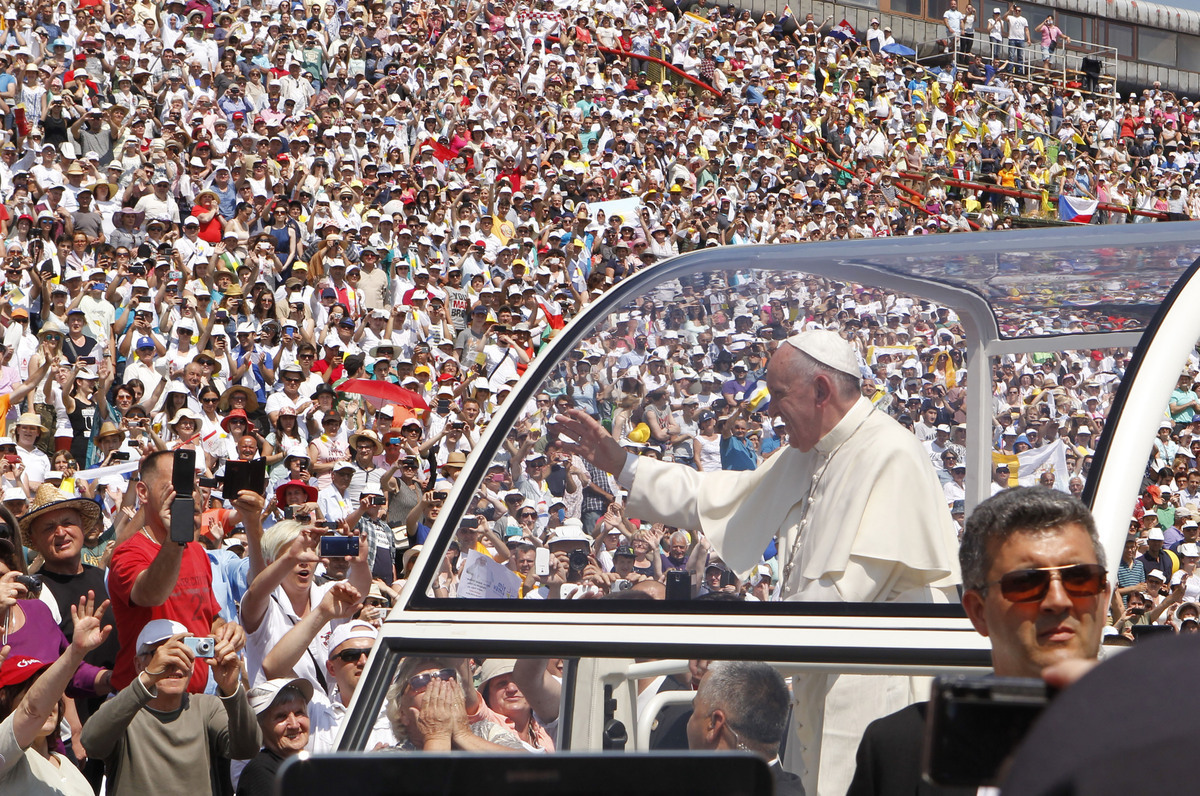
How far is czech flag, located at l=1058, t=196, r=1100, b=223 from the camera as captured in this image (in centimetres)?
2495

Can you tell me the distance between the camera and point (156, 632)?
15.9ft

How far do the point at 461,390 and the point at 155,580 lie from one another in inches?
293

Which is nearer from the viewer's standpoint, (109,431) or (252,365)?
(109,431)

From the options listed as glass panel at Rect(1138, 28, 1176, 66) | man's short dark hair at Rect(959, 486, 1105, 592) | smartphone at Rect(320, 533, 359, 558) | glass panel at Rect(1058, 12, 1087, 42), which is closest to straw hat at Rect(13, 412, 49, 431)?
smartphone at Rect(320, 533, 359, 558)

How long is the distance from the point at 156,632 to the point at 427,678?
257 centimetres

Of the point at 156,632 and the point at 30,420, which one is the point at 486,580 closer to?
the point at 156,632

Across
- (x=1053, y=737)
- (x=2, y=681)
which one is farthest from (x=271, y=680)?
(x=1053, y=737)

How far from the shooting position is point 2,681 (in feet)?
15.0

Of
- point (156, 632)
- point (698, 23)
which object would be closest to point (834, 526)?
point (156, 632)

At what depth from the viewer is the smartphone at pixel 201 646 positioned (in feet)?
15.0

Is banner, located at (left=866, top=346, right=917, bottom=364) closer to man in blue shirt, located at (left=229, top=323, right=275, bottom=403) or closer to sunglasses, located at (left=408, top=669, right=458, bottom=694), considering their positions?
sunglasses, located at (left=408, top=669, right=458, bottom=694)

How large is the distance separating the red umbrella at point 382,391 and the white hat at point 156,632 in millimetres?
6685

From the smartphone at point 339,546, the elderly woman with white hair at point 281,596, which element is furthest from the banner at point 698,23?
the smartphone at point 339,546

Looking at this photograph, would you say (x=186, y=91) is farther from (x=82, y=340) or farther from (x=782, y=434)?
(x=782, y=434)
